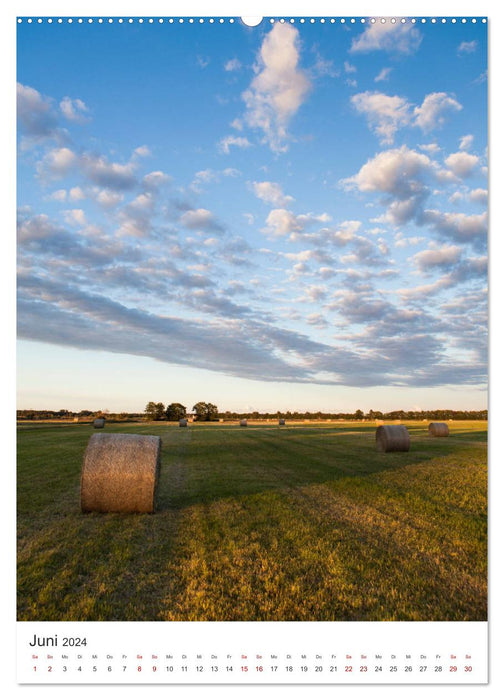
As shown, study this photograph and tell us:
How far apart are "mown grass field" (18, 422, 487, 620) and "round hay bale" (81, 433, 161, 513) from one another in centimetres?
27

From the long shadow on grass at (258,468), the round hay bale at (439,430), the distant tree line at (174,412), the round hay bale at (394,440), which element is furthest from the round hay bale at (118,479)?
the distant tree line at (174,412)

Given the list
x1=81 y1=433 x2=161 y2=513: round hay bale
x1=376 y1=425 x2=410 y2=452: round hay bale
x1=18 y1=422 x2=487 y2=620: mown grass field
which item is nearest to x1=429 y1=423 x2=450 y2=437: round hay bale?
x1=376 y1=425 x2=410 y2=452: round hay bale

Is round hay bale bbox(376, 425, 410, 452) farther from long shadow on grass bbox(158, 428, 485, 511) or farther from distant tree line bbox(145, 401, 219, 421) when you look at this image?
distant tree line bbox(145, 401, 219, 421)

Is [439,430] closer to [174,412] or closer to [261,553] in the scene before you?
[261,553]

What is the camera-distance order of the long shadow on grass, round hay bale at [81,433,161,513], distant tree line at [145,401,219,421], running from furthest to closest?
distant tree line at [145,401,219,421]
the long shadow on grass
round hay bale at [81,433,161,513]

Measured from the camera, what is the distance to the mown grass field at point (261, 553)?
5.24 m

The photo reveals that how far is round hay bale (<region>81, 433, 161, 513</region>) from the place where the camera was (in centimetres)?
955

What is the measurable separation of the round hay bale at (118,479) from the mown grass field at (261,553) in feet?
0.89

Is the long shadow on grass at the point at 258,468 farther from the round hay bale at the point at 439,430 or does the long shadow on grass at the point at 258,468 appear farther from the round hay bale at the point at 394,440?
the round hay bale at the point at 439,430

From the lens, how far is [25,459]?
20.6 meters

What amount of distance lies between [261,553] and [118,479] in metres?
4.05
